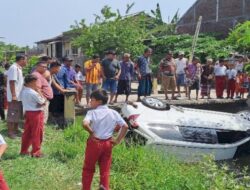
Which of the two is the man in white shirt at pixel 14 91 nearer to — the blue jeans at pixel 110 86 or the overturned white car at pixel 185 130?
the overturned white car at pixel 185 130

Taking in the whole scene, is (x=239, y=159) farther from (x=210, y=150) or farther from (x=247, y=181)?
(x=247, y=181)

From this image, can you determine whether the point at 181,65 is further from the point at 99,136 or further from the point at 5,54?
the point at 5,54

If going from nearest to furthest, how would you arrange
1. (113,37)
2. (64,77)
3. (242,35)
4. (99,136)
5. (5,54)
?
(99,136)
(242,35)
(64,77)
(113,37)
(5,54)

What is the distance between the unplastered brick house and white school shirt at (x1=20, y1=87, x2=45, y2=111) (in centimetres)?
2405

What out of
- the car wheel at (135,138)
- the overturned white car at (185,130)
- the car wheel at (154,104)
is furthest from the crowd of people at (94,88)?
the car wheel at (154,104)

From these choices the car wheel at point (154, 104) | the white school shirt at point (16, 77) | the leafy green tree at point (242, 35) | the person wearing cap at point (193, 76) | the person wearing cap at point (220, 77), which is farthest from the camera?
the person wearing cap at point (220, 77)

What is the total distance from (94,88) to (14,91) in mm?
4531

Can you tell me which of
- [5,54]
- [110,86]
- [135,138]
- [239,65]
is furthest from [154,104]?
[5,54]

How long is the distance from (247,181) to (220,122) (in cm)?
638

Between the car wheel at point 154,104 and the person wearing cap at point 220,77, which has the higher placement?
→ the person wearing cap at point 220,77

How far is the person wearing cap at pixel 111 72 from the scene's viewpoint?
14047mm

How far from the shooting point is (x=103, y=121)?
674 cm

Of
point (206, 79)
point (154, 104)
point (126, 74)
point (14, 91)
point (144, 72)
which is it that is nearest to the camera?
point (14, 91)

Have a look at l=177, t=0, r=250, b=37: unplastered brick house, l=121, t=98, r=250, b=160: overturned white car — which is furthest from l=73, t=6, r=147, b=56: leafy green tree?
l=121, t=98, r=250, b=160: overturned white car
